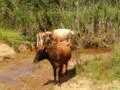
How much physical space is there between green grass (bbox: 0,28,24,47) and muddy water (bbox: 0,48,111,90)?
42.9 inches

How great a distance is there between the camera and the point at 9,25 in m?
15.1

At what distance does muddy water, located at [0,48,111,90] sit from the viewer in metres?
10.0

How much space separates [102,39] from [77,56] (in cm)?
217

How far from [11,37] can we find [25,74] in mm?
3368

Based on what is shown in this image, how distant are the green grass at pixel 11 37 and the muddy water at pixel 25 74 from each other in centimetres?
109

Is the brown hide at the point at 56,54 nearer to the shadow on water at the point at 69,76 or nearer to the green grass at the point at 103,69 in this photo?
the shadow on water at the point at 69,76

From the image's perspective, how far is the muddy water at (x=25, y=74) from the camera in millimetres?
10031

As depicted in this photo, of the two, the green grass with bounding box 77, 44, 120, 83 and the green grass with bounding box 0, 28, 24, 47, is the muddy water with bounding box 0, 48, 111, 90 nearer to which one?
the green grass with bounding box 77, 44, 120, 83

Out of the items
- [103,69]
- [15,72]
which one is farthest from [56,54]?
Answer: [15,72]

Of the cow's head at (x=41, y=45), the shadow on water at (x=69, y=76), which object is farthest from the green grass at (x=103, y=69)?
the cow's head at (x=41, y=45)

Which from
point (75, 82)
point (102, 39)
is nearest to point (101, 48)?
point (102, 39)

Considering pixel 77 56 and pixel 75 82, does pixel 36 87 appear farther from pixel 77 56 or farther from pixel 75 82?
pixel 77 56

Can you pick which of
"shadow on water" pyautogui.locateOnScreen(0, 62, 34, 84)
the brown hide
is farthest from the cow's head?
"shadow on water" pyautogui.locateOnScreen(0, 62, 34, 84)

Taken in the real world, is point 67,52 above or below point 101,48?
above
